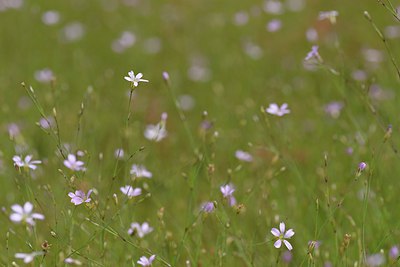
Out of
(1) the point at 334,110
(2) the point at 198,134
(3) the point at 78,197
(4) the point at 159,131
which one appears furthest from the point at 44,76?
(3) the point at 78,197

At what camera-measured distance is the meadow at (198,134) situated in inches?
104

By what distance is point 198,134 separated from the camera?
474 centimetres

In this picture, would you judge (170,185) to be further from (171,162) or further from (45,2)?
(45,2)

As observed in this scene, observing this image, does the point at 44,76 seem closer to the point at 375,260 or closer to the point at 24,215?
the point at 24,215

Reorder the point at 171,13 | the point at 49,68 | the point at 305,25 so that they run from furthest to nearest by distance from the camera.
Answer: the point at 171,13 < the point at 305,25 < the point at 49,68

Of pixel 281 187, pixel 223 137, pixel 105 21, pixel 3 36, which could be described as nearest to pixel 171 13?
pixel 105 21

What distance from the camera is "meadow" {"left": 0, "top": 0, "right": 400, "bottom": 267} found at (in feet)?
8.68

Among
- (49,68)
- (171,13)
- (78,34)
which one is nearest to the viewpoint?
(49,68)

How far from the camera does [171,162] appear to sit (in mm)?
4363

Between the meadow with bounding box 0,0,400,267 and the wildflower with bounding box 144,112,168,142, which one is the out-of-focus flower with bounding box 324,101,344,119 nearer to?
the meadow with bounding box 0,0,400,267

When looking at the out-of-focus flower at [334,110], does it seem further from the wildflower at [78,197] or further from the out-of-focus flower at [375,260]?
the wildflower at [78,197]

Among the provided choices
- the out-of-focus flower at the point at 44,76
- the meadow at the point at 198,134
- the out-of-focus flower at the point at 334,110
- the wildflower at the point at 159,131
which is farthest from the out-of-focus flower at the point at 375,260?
the out-of-focus flower at the point at 44,76

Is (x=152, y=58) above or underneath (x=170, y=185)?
underneath

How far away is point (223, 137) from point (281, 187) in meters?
0.74
